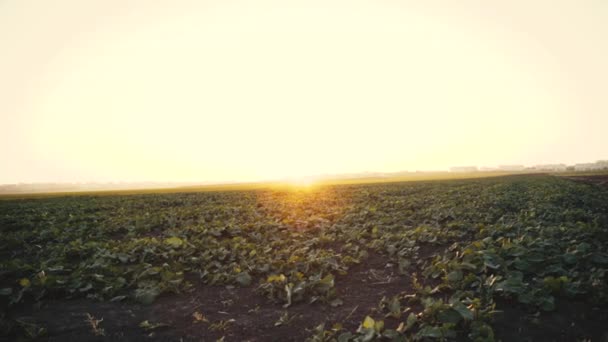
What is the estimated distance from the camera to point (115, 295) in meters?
7.65

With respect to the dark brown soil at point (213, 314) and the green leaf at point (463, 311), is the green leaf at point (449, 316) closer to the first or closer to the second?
the green leaf at point (463, 311)

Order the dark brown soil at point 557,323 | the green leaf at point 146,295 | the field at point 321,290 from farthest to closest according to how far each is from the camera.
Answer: the green leaf at point 146,295, the field at point 321,290, the dark brown soil at point 557,323

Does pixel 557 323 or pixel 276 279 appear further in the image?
pixel 276 279

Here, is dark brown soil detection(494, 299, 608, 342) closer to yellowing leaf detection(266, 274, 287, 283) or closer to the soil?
the soil

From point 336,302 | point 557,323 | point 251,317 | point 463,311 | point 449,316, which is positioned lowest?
point 251,317

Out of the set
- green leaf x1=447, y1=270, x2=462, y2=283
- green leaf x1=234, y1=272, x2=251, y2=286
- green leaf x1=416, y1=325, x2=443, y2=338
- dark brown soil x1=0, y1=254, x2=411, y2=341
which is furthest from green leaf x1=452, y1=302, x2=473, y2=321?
green leaf x1=234, y1=272, x2=251, y2=286

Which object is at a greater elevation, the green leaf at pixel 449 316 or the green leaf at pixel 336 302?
the green leaf at pixel 449 316

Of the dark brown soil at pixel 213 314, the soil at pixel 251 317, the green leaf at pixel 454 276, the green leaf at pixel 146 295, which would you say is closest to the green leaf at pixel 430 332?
the dark brown soil at pixel 213 314

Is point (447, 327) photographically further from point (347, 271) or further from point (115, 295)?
point (115, 295)

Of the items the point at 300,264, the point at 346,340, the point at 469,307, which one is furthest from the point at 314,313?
the point at 469,307

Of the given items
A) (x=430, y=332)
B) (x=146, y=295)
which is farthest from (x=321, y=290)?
(x=146, y=295)

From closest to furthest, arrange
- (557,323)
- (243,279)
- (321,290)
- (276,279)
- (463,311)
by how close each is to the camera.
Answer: (463,311) < (557,323) < (321,290) < (276,279) < (243,279)

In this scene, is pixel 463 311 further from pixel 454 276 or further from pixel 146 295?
pixel 146 295

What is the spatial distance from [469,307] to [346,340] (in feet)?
7.58
